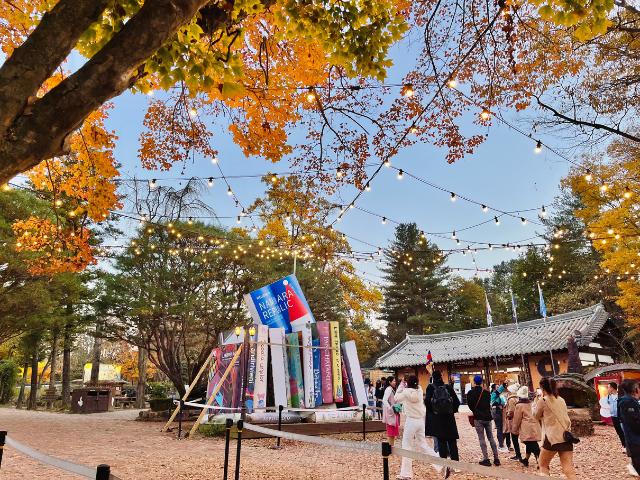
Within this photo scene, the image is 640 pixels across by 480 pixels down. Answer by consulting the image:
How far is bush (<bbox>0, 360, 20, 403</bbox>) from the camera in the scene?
3181 centimetres

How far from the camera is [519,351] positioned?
2256 cm

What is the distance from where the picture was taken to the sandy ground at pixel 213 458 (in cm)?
691

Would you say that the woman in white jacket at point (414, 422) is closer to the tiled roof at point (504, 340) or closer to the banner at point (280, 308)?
the banner at point (280, 308)

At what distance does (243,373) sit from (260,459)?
3499 mm

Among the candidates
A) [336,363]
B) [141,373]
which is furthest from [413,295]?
[336,363]

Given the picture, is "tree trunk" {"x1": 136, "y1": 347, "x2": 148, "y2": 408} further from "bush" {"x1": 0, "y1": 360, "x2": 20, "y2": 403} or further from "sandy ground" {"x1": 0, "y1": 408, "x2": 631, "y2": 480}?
"bush" {"x1": 0, "y1": 360, "x2": 20, "y2": 403}

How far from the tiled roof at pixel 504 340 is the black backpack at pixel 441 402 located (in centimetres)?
1672

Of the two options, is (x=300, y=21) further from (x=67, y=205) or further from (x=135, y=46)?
(x=67, y=205)

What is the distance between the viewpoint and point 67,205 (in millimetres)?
15680

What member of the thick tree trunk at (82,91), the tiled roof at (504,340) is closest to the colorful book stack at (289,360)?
the thick tree trunk at (82,91)

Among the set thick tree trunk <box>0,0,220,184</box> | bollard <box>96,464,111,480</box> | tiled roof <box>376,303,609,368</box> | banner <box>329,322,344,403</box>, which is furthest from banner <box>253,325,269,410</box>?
tiled roof <box>376,303,609,368</box>

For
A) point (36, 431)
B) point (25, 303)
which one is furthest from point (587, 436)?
point (25, 303)

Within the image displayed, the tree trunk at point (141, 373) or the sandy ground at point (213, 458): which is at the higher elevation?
the tree trunk at point (141, 373)

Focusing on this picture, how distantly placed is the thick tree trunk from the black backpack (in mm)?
6503
